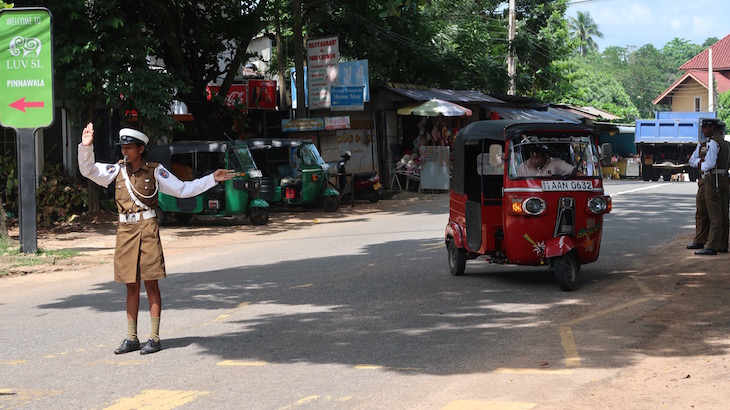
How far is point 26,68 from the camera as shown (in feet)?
51.7

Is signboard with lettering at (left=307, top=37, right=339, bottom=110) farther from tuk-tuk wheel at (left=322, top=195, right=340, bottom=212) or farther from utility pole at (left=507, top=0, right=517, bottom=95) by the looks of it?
utility pole at (left=507, top=0, right=517, bottom=95)

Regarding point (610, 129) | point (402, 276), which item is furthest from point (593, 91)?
point (402, 276)

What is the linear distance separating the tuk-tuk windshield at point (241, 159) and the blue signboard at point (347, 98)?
287 inches

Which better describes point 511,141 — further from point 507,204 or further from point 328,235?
point 328,235

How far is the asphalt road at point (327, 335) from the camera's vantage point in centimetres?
642

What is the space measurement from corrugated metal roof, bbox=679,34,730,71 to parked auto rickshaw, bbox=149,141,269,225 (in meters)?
59.2

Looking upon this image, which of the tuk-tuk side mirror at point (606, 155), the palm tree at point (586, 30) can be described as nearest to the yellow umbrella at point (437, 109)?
the tuk-tuk side mirror at point (606, 155)

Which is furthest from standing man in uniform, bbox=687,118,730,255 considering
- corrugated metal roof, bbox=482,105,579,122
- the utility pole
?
the utility pole

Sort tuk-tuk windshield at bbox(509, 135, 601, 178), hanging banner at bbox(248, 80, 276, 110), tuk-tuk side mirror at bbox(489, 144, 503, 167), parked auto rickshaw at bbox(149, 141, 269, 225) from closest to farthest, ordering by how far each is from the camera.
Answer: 1. tuk-tuk windshield at bbox(509, 135, 601, 178)
2. tuk-tuk side mirror at bbox(489, 144, 503, 167)
3. parked auto rickshaw at bbox(149, 141, 269, 225)
4. hanging banner at bbox(248, 80, 276, 110)

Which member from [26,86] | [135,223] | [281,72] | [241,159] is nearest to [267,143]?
[241,159]

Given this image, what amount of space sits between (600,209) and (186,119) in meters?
21.3

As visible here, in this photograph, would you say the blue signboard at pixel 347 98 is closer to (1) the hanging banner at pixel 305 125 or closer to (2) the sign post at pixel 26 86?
(1) the hanging banner at pixel 305 125

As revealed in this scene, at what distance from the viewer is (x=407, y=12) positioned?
3462cm

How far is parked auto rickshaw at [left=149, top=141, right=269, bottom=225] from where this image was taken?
19953 millimetres
